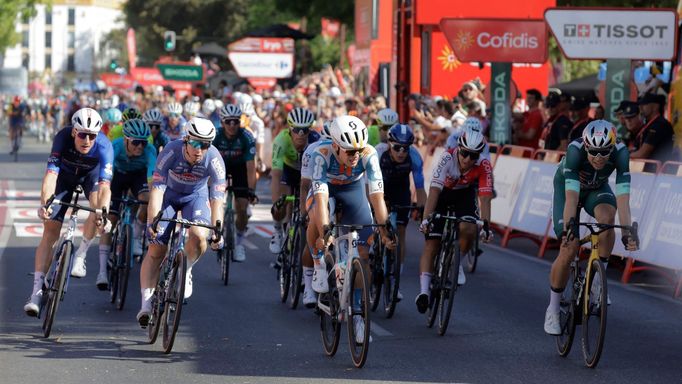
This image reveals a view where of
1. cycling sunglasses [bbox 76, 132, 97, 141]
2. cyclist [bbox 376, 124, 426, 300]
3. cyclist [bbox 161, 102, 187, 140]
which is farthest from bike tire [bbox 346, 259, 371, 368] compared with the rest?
cyclist [bbox 161, 102, 187, 140]

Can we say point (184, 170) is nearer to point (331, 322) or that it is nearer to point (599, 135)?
point (331, 322)

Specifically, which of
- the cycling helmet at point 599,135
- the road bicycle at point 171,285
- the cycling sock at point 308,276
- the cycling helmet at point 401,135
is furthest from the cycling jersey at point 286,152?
the cycling helmet at point 599,135

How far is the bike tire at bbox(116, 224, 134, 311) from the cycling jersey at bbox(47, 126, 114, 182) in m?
1.01

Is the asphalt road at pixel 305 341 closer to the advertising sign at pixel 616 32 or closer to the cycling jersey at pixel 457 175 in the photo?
the cycling jersey at pixel 457 175

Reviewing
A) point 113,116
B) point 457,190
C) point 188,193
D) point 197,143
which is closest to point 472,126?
point 457,190

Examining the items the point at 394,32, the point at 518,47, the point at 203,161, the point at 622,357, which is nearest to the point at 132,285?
the point at 203,161

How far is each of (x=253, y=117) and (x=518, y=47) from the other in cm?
448

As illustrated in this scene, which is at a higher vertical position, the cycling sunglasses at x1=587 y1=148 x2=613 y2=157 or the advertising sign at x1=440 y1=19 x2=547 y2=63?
the advertising sign at x1=440 y1=19 x2=547 y2=63

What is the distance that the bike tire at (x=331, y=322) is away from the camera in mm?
9852

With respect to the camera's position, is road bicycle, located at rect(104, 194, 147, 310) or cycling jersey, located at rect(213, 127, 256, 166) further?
cycling jersey, located at rect(213, 127, 256, 166)

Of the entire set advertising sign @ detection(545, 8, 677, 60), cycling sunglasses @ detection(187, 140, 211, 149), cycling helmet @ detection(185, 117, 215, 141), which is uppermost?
advertising sign @ detection(545, 8, 677, 60)

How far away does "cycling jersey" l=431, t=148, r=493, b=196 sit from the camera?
1150cm

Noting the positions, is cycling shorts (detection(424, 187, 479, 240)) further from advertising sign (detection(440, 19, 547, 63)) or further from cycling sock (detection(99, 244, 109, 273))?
advertising sign (detection(440, 19, 547, 63))

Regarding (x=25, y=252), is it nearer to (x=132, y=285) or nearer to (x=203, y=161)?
(x=132, y=285)
